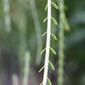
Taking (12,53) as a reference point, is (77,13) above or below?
above

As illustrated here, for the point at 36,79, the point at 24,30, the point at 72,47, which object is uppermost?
the point at 24,30

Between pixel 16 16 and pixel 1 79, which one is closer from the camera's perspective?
pixel 16 16

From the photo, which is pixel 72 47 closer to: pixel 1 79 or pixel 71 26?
pixel 71 26

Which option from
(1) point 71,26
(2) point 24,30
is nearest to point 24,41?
(2) point 24,30

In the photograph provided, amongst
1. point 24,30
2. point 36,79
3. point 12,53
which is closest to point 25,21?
point 24,30

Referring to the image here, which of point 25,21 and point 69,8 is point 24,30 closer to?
point 25,21

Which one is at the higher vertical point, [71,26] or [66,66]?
[71,26]
